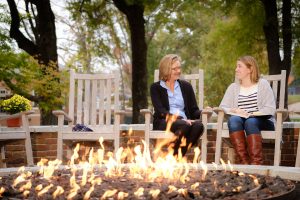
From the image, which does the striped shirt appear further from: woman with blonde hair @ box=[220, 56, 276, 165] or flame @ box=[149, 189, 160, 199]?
flame @ box=[149, 189, 160, 199]

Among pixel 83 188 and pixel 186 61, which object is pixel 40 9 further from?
pixel 186 61

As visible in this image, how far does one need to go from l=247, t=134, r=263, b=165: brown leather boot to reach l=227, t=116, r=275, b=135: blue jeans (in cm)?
5

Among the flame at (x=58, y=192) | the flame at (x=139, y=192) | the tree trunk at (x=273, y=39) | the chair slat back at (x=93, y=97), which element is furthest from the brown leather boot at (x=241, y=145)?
the tree trunk at (x=273, y=39)

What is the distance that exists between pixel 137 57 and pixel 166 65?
4433mm

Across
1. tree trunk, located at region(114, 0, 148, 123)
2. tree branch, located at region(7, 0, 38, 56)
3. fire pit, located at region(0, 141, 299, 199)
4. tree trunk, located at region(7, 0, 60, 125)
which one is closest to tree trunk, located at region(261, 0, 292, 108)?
tree trunk, located at region(114, 0, 148, 123)

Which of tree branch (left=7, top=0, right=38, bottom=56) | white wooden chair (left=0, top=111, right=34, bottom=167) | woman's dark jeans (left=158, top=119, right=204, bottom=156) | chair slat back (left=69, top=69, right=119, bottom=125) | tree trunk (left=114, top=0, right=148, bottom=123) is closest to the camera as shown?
woman's dark jeans (left=158, top=119, right=204, bottom=156)

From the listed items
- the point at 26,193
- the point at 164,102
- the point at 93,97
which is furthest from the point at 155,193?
the point at 93,97

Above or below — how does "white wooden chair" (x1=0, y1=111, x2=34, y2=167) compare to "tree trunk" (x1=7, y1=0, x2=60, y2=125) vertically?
below

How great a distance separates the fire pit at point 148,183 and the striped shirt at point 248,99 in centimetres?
155

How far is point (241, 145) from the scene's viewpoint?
4070 mm

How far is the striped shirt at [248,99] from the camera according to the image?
4.35m

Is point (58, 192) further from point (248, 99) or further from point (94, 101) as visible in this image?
point (94, 101)

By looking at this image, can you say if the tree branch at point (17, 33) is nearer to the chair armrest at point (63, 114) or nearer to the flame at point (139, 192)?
the chair armrest at point (63, 114)

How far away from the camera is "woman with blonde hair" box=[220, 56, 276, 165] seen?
401 cm
